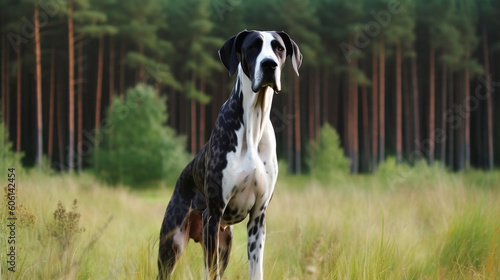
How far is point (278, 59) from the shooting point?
3205 millimetres

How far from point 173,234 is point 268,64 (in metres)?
1.49

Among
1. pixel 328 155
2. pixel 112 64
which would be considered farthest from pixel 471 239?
pixel 112 64

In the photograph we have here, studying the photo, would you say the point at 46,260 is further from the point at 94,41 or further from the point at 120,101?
the point at 94,41

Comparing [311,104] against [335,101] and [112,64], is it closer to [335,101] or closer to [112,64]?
[335,101]

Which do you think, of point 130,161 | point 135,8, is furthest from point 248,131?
point 135,8

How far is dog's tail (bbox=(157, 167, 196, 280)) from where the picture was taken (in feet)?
12.1

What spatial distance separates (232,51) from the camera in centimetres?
334

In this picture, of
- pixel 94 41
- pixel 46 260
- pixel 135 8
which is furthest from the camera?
pixel 94 41

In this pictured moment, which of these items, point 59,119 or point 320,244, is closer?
point 320,244

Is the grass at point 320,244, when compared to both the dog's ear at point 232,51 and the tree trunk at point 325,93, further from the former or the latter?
the tree trunk at point 325,93

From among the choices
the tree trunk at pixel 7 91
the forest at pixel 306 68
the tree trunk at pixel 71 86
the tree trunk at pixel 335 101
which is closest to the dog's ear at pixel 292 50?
the tree trunk at pixel 71 86

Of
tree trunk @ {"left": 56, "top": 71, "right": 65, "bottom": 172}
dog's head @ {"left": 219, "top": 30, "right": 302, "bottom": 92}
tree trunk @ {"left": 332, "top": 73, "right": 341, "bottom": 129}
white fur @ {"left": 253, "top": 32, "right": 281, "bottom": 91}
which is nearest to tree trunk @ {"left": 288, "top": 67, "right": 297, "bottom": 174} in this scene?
tree trunk @ {"left": 332, "top": 73, "right": 341, "bottom": 129}

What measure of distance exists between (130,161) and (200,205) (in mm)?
11914

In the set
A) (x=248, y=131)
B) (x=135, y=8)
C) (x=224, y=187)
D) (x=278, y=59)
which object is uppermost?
(x=135, y=8)
